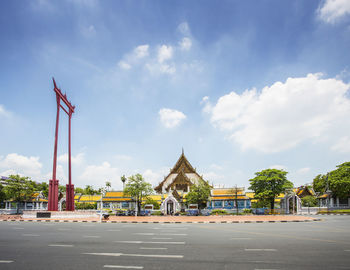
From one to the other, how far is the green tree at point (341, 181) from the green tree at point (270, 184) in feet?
27.9

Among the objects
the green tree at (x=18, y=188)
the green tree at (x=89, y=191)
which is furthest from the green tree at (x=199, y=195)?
the green tree at (x=89, y=191)

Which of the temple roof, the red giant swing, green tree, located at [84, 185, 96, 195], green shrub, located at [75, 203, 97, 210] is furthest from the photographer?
green tree, located at [84, 185, 96, 195]

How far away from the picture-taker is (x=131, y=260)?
8.34 m

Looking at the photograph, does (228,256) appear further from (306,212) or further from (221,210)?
(306,212)

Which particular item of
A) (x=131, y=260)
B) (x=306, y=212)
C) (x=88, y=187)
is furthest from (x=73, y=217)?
(x=88, y=187)

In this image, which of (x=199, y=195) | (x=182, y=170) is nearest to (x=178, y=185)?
(x=182, y=170)

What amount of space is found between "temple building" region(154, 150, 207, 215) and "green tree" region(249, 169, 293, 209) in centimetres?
1207

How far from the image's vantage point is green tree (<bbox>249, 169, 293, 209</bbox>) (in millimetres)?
50188

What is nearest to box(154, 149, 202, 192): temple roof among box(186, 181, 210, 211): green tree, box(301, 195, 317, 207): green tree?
box(186, 181, 210, 211): green tree

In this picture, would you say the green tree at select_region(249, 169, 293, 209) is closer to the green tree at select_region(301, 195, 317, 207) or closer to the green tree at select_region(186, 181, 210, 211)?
the green tree at select_region(301, 195, 317, 207)

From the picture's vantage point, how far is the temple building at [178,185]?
54.6m

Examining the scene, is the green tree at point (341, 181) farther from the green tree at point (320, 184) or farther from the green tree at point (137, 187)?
the green tree at point (137, 187)

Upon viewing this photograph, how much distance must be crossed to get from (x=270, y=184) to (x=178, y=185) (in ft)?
80.5

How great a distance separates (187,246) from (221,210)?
4228cm
